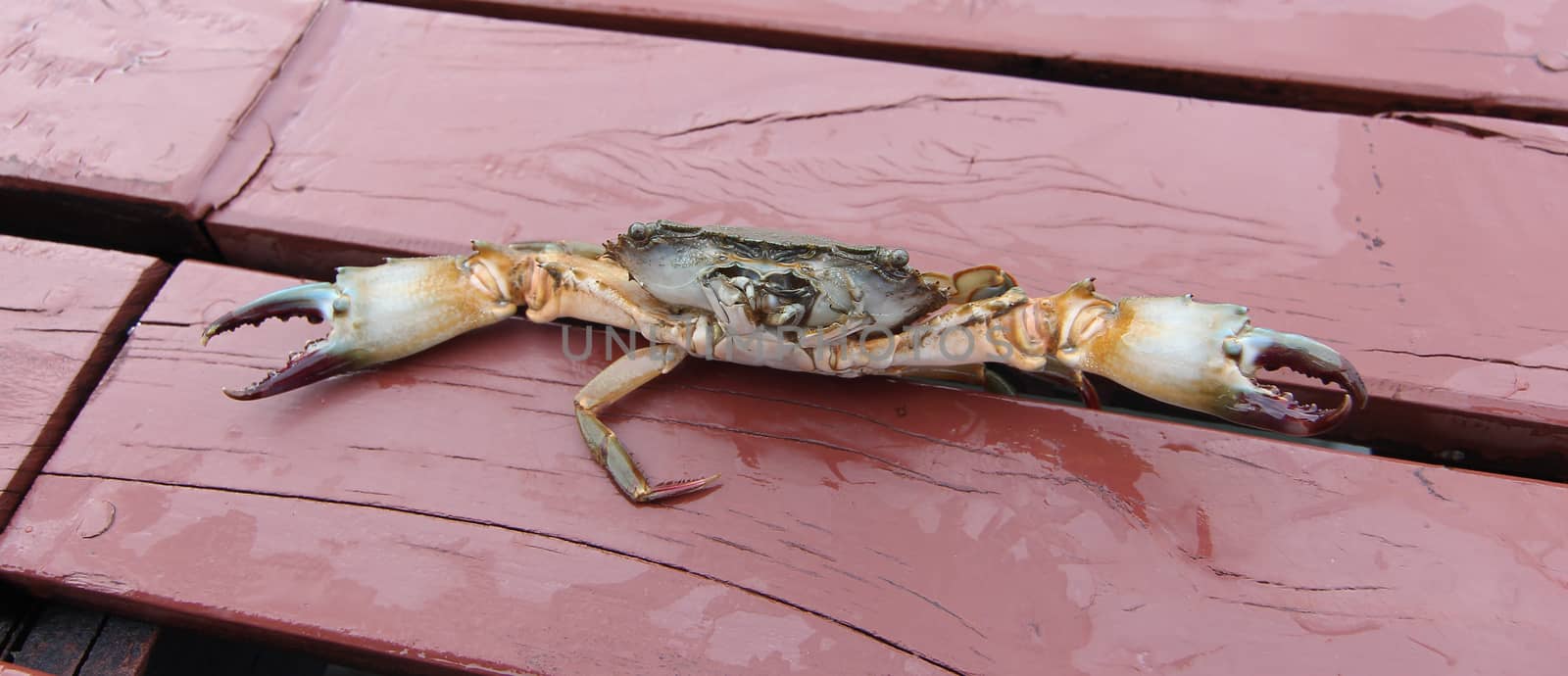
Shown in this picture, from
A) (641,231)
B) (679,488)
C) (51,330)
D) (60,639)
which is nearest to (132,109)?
(51,330)

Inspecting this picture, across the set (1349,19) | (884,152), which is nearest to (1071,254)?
(884,152)

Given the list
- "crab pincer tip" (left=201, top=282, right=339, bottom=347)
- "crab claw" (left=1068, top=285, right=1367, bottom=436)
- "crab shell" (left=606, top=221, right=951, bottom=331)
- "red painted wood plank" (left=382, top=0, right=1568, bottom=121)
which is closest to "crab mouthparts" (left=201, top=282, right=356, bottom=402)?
"crab pincer tip" (left=201, top=282, right=339, bottom=347)

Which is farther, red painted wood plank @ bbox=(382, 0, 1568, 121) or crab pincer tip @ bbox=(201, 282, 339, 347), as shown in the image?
red painted wood plank @ bbox=(382, 0, 1568, 121)

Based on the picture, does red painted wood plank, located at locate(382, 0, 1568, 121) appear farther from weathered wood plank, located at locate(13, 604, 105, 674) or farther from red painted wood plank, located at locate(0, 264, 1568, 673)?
weathered wood plank, located at locate(13, 604, 105, 674)

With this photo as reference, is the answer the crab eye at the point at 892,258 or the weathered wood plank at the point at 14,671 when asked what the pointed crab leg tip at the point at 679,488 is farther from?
the weathered wood plank at the point at 14,671

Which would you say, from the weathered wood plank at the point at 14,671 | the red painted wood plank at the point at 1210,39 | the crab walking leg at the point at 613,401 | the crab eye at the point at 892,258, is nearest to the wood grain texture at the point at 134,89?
the red painted wood plank at the point at 1210,39

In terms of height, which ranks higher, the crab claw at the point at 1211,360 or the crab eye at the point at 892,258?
the crab eye at the point at 892,258

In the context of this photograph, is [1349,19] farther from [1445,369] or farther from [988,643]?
[988,643]

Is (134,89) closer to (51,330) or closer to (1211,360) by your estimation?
(51,330)
